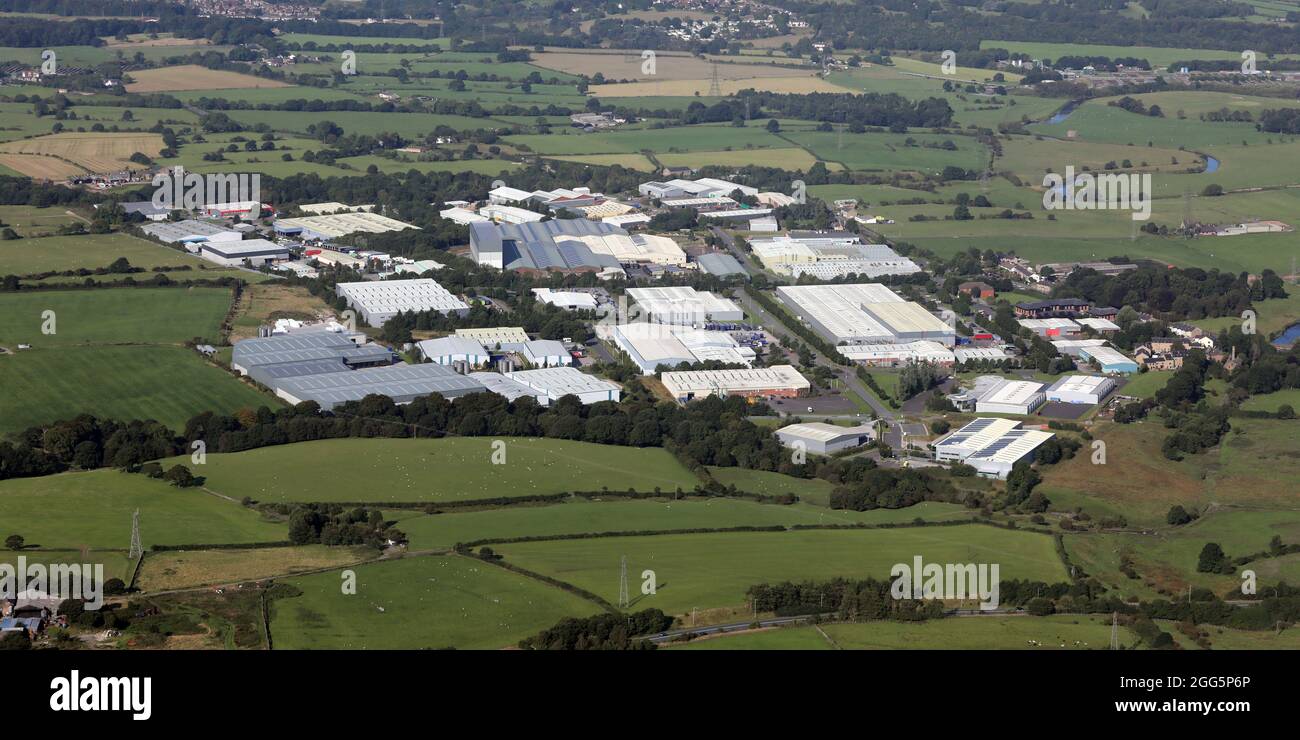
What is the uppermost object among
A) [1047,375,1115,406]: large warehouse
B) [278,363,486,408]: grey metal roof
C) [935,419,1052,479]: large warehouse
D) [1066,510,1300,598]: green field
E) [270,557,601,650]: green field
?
[278,363,486,408]: grey metal roof

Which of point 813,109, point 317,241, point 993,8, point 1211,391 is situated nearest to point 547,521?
point 1211,391

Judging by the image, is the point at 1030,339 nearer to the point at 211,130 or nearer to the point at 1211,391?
the point at 1211,391

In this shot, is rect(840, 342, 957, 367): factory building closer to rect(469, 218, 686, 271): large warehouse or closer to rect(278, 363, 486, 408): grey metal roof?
rect(278, 363, 486, 408): grey metal roof

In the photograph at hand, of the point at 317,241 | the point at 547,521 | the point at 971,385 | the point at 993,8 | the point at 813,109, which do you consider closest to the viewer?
the point at 547,521

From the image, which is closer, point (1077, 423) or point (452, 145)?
point (1077, 423)

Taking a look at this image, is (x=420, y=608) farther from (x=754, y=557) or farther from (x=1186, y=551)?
(x=1186, y=551)

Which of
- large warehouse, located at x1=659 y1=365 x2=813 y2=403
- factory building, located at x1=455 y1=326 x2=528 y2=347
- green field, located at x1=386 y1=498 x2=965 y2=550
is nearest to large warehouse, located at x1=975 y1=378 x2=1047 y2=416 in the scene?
large warehouse, located at x1=659 y1=365 x2=813 y2=403

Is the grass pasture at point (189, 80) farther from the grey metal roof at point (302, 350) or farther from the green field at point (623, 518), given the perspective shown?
the green field at point (623, 518)
